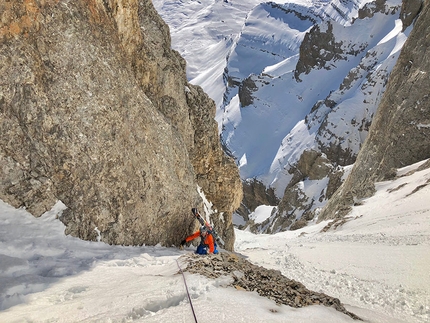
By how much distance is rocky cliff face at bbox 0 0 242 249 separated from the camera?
25.7 feet

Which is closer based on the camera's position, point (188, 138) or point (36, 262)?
point (36, 262)

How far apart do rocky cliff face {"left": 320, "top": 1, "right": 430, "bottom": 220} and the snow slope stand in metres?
19.6

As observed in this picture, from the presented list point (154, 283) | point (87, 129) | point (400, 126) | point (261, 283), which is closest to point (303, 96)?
point (400, 126)

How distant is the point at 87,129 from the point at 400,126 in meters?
31.1

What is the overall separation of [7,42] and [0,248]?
14.5ft

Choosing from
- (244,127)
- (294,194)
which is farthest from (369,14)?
(294,194)

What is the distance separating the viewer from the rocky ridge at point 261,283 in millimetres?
5734

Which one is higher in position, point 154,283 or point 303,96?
point 303,96

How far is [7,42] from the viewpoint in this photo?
25.6 ft

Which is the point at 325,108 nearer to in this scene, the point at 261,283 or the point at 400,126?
the point at 400,126

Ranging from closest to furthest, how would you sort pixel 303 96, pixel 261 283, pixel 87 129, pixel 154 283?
1. pixel 154 283
2. pixel 261 283
3. pixel 87 129
4. pixel 303 96

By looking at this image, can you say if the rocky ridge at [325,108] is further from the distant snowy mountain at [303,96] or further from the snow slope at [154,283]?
the snow slope at [154,283]

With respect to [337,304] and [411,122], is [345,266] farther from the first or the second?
[411,122]

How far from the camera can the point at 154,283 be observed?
19.0 feet
